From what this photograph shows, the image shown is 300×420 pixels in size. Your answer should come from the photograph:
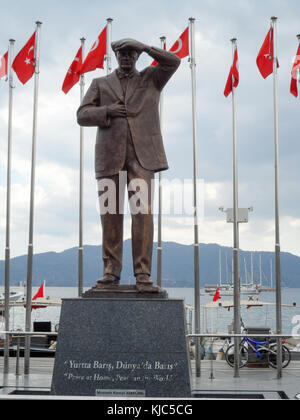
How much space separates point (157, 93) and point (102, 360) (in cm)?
355

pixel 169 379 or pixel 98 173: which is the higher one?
pixel 98 173

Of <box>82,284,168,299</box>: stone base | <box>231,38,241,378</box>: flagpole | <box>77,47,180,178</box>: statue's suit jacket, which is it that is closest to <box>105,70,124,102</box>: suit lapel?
<box>77,47,180,178</box>: statue's suit jacket

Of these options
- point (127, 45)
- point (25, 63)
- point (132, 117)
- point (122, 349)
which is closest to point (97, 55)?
point (25, 63)

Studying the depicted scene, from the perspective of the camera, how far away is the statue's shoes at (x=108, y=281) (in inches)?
264

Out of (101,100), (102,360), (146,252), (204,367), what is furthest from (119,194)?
(204,367)

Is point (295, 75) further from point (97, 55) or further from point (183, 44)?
point (97, 55)

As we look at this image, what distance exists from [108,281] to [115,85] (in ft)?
8.57

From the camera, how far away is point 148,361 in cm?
602

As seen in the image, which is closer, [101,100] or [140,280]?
[140,280]

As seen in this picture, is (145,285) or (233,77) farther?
(233,77)

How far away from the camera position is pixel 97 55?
509 inches

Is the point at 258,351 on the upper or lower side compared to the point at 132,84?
lower
